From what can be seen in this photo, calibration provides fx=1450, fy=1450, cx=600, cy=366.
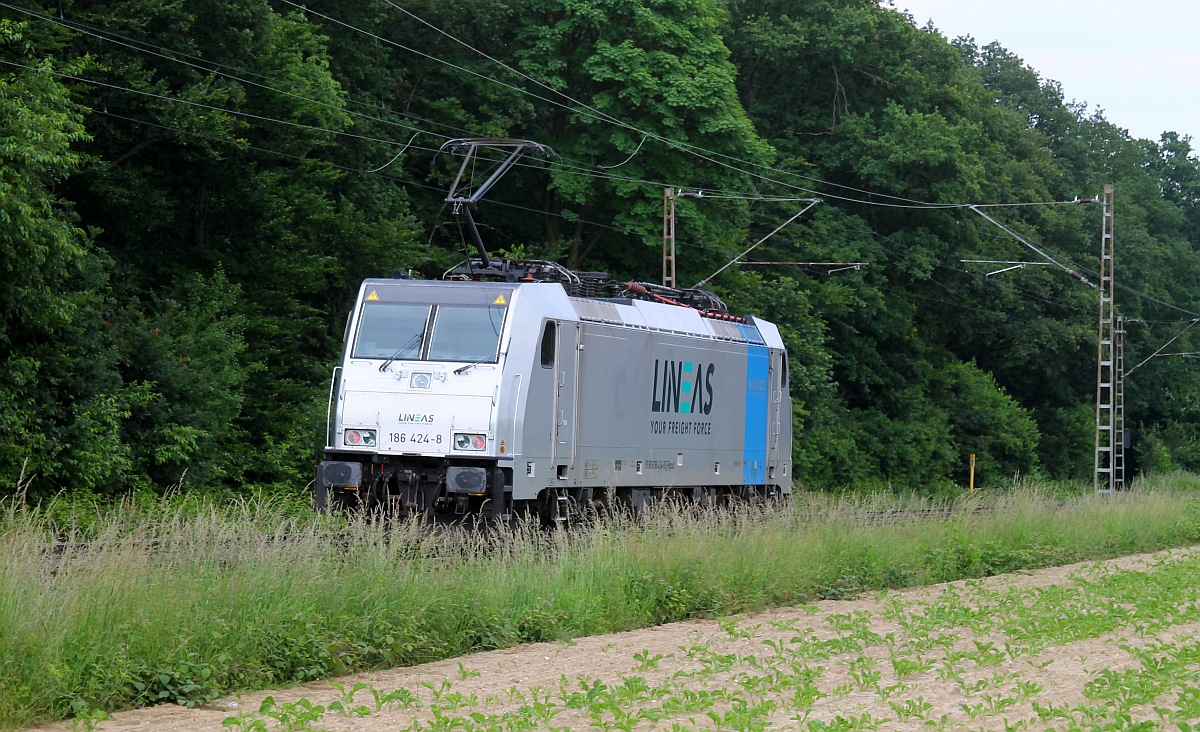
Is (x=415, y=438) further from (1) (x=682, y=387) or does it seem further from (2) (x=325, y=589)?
(2) (x=325, y=589)

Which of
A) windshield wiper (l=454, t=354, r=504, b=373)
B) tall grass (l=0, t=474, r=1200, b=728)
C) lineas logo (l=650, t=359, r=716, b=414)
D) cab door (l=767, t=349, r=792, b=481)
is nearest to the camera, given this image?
tall grass (l=0, t=474, r=1200, b=728)

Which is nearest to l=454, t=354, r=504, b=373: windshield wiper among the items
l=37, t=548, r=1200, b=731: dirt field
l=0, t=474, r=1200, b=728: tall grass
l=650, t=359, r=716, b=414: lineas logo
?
l=0, t=474, r=1200, b=728: tall grass

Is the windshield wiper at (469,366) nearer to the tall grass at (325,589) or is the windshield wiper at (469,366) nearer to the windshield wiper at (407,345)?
the windshield wiper at (407,345)

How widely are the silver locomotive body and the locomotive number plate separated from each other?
0.01 meters

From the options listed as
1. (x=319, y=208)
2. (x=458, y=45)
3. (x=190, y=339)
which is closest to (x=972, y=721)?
(x=190, y=339)

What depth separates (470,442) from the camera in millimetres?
16609

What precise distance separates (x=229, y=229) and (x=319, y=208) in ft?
5.75

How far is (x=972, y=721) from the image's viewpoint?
859 cm

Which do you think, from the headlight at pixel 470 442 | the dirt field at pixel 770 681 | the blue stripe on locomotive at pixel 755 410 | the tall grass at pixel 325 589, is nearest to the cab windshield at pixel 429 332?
the headlight at pixel 470 442

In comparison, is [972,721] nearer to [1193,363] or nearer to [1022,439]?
[1022,439]

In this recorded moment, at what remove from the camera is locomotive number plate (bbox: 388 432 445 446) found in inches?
659

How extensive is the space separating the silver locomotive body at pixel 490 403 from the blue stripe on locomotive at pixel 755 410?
12.4ft

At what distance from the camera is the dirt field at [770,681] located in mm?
8242

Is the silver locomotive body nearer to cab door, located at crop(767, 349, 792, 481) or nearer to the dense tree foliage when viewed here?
the dense tree foliage
